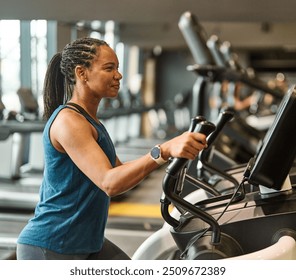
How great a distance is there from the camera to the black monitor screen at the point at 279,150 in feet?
6.72

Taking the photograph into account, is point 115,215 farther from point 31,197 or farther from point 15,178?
point 15,178

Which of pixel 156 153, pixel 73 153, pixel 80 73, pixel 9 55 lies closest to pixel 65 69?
pixel 80 73

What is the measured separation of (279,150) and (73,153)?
0.69 metres

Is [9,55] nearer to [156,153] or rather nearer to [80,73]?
[80,73]

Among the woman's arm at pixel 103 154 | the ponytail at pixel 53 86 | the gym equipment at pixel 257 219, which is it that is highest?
the ponytail at pixel 53 86

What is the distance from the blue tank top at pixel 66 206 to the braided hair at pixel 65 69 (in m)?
0.14

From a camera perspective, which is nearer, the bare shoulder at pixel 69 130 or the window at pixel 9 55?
the bare shoulder at pixel 69 130

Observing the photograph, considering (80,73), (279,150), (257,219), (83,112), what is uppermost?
(80,73)

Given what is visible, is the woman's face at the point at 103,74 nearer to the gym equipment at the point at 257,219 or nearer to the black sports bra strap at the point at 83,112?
the black sports bra strap at the point at 83,112

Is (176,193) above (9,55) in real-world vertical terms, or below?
below

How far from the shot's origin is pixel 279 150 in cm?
208

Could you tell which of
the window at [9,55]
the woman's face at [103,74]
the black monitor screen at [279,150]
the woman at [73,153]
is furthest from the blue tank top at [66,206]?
the window at [9,55]

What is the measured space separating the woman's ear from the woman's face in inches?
0.5

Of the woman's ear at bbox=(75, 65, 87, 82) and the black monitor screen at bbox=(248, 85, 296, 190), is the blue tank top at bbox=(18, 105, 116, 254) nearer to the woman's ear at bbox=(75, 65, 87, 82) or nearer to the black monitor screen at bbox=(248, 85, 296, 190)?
the woman's ear at bbox=(75, 65, 87, 82)
